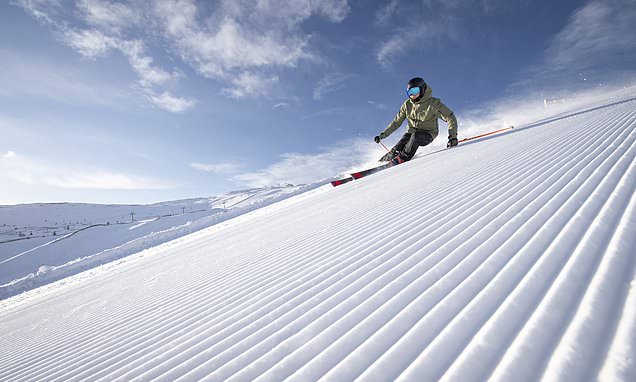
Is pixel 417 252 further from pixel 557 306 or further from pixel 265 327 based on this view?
pixel 265 327

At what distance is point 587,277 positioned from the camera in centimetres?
101

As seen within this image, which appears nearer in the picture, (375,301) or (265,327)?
(375,301)

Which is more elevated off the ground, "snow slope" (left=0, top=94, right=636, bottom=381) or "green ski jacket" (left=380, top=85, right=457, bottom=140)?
"green ski jacket" (left=380, top=85, right=457, bottom=140)

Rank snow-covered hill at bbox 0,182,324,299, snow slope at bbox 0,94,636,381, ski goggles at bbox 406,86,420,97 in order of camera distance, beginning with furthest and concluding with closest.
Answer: snow-covered hill at bbox 0,182,324,299, ski goggles at bbox 406,86,420,97, snow slope at bbox 0,94,636,381

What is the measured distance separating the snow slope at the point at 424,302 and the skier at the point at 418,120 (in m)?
4.65

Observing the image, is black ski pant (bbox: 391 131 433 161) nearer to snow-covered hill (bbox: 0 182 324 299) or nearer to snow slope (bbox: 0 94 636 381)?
snow-covered hill (bbox: 0 182 324 299)

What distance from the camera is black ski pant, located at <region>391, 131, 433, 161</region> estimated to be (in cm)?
833

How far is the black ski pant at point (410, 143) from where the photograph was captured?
833 centimetres

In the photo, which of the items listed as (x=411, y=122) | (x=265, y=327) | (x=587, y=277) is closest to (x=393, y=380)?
(x=587, y=277)

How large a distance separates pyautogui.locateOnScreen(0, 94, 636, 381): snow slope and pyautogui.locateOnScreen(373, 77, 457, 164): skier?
4654 mm

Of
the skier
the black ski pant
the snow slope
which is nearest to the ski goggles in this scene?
the skier

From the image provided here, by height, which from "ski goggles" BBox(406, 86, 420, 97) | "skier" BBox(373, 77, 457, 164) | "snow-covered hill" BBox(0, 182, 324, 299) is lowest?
"snow-covered hill" BBox(0, 182, 324, 299)

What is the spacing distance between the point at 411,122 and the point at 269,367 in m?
Answer: 8.26

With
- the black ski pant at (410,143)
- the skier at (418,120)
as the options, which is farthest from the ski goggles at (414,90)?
the black ski pant at (410,143)
